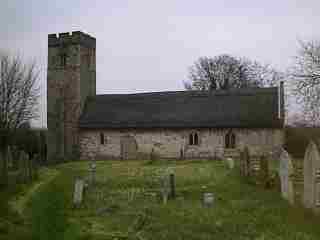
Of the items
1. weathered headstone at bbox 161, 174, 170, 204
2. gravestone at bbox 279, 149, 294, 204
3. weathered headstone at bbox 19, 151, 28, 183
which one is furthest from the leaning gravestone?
weathered headstone at bbox 19, 151, 28, 183

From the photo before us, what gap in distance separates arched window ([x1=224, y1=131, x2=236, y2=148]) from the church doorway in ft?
23.9

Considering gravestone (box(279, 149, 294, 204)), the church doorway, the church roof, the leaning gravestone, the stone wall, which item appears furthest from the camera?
the church doorway

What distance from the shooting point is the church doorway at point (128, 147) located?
3434cm

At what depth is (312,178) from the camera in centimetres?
1126

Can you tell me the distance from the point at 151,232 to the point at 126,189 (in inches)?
296

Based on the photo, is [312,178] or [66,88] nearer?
[312,178]

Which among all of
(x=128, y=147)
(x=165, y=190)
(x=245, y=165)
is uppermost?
(x=245, y=165)

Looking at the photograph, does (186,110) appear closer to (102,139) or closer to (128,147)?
(128,147)

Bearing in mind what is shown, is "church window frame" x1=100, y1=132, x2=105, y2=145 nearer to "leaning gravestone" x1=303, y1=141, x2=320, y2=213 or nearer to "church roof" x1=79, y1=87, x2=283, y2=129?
"church roof" x1=79, y1=87, x2=283, y2=129

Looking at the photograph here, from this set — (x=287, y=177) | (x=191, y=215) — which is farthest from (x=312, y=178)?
(x=191, y=215)

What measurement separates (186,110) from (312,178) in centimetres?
2371

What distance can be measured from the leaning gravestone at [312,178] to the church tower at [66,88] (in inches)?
1044

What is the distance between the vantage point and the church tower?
3631cm

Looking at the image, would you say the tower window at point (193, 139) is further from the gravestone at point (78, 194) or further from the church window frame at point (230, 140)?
the gravestone at point (78, 194)
